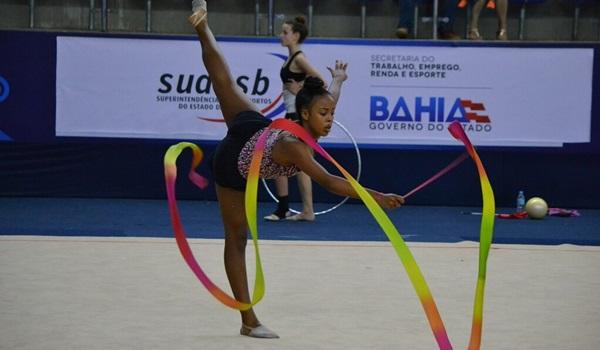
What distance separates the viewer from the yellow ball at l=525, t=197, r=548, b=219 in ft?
31.7

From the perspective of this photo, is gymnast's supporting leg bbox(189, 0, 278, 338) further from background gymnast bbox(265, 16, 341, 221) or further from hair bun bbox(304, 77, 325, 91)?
background gymnast bbox(265, 16, 341, 221)

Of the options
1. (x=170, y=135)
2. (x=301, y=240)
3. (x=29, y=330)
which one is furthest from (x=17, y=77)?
(x=29, y=330)

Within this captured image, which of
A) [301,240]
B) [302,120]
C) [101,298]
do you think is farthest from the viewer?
[301,240]

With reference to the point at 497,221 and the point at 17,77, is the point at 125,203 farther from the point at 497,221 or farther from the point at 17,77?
the point at 497,221

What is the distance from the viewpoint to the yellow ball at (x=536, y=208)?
31.7ft

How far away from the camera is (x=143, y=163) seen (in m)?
10.5

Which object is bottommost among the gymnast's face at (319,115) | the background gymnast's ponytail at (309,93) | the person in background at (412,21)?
the gymnast's face at (319,115)

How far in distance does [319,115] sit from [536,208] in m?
5.45

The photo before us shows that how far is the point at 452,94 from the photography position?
10.1 meters

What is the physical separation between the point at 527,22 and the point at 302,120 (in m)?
8.33

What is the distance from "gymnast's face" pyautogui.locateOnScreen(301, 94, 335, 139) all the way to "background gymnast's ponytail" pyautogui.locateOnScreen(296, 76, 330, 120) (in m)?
0.02

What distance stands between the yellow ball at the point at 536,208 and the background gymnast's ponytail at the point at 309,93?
5.39 meters

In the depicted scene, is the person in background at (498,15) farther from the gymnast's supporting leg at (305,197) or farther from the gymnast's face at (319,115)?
the gymnast's face at (319,115)

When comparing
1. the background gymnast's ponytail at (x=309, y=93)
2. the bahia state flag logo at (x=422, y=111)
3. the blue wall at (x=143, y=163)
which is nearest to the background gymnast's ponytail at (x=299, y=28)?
the bahia state flag logo at (x=422, y=111)
